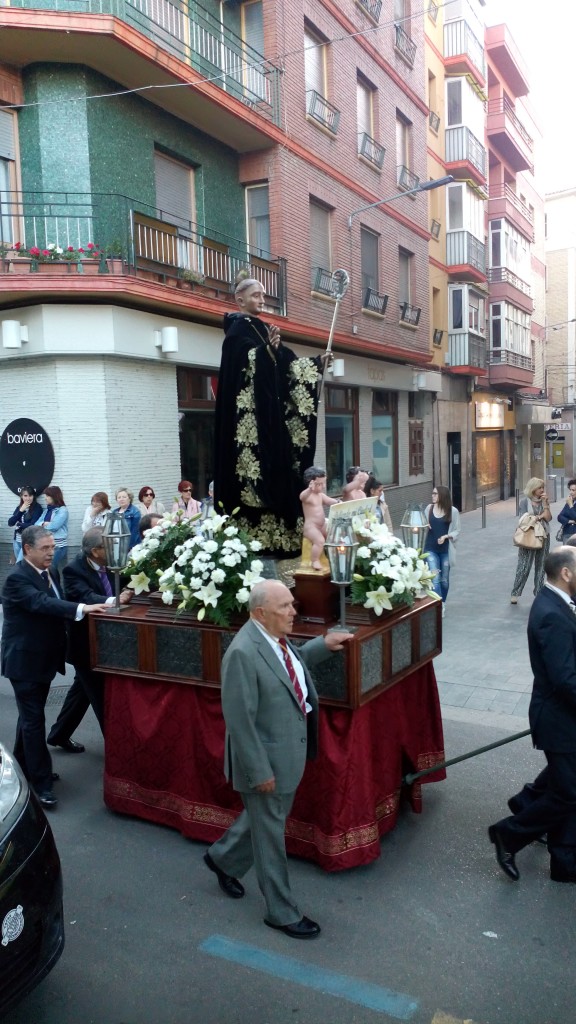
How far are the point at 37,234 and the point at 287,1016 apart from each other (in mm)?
10886

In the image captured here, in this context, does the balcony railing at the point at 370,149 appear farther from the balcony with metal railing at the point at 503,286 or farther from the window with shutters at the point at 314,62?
the balcony with metal railing at the point at 503,286

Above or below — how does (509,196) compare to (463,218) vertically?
above

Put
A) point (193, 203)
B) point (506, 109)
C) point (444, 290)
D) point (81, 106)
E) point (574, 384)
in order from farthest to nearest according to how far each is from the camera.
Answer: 1. point (574, 384)
2. point (506, 109)
3. point (444, 290)
4. point (193, 203)
5. point (81, 106)

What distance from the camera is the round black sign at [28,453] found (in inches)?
448

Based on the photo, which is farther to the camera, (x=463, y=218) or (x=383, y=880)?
(x=463, y=218)

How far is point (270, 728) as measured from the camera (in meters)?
3.56

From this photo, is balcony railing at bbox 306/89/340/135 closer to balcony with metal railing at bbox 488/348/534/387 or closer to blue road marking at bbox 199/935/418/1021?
balcony with metal railing at bbox 488/348/534/387

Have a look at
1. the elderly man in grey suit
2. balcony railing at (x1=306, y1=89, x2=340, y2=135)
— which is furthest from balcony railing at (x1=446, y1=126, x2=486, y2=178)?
the elderly man in grey suit

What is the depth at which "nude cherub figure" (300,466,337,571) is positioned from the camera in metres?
4.70

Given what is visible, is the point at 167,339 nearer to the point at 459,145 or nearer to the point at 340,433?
the point at 340,433

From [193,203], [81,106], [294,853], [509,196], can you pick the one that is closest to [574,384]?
[509,196]

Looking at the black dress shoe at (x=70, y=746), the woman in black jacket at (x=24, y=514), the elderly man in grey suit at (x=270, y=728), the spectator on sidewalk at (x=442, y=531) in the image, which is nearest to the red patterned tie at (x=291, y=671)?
the elderly man in grey suit at (x=270, y=728)

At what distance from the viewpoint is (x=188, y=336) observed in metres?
12.8

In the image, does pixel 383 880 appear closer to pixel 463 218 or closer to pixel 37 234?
pixel 37 234
